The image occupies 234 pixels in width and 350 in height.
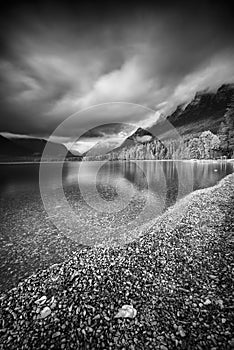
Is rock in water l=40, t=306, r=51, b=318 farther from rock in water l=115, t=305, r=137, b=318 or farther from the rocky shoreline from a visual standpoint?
rock in water l=115, t=305, r=137, b=318

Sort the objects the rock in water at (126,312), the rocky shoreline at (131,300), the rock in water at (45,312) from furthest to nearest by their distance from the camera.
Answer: the rock in water at (45,312)
the rock in water at (126,312)
the rocky shoreline at (131,300)

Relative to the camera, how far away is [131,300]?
524 cm

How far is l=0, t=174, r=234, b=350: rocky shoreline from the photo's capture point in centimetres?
410

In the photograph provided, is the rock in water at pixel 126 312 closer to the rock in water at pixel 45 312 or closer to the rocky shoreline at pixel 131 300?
the rocky shoreline at pixel 131 300

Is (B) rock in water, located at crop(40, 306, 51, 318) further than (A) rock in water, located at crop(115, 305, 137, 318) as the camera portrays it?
Yes

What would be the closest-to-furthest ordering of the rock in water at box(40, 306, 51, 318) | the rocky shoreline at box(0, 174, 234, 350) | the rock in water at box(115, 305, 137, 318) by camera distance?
1. the rocky shoreline at box(0, 174, 234, 350)
2. the rock in water at box(115, 305, 137, 318)
3. the rock in water at box(40, 306, 51, 318)

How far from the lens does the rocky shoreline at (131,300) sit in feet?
13.4

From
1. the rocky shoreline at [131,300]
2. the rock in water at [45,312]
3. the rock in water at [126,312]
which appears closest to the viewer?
the rocky shoreline at [131,300]

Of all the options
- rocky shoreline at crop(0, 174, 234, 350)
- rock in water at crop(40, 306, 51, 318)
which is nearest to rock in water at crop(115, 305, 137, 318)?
rocky shoreline at crop(0, 174, 234, 350)

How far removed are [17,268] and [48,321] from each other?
4.30m

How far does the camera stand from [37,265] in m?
7.86

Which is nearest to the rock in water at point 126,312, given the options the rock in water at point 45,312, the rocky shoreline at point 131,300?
the rocky shoreline at point 131,300

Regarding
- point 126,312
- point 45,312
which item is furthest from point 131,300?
point 45,312

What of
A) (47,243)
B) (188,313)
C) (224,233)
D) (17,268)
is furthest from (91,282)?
(224,233)
